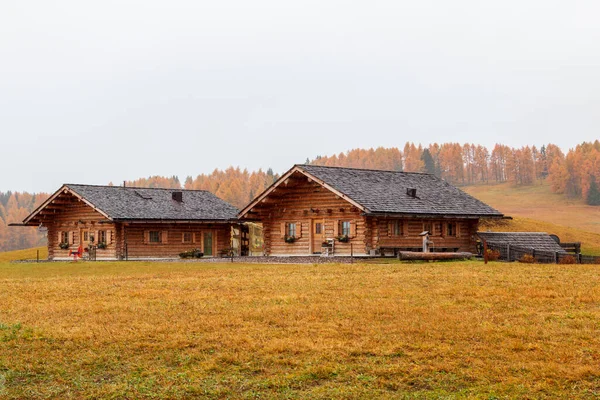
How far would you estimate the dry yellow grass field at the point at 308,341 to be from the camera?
10406mm

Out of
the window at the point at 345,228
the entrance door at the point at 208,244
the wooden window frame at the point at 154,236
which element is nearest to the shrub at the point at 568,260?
the window at the point at 345,228

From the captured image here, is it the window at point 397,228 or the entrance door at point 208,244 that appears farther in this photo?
the entrance door at point 208,244

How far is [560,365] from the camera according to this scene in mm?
11117

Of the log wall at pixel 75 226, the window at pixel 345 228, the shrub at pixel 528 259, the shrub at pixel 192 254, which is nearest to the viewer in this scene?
the shrub at pixel 528 259

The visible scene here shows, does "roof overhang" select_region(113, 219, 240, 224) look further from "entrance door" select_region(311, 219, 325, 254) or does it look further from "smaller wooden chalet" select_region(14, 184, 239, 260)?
"entrance door" select_region(311, 219, 325, 254)

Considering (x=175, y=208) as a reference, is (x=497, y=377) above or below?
below

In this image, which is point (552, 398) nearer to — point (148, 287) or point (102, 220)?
point (148, 287)

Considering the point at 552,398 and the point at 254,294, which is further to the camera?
the point at 254,294

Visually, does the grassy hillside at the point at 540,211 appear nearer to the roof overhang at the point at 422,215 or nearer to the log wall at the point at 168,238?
the roof overhang at the point at 422,215

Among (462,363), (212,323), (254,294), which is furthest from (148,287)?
(462,363)

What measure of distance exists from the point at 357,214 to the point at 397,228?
8.45 feet

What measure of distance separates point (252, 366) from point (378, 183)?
35.2 meters

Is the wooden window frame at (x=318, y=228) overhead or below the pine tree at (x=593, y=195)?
below

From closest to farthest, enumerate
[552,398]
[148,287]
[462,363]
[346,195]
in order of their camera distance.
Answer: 1. [552,398]
2. [462,363]
3. [148,287]
4. [346,195]
